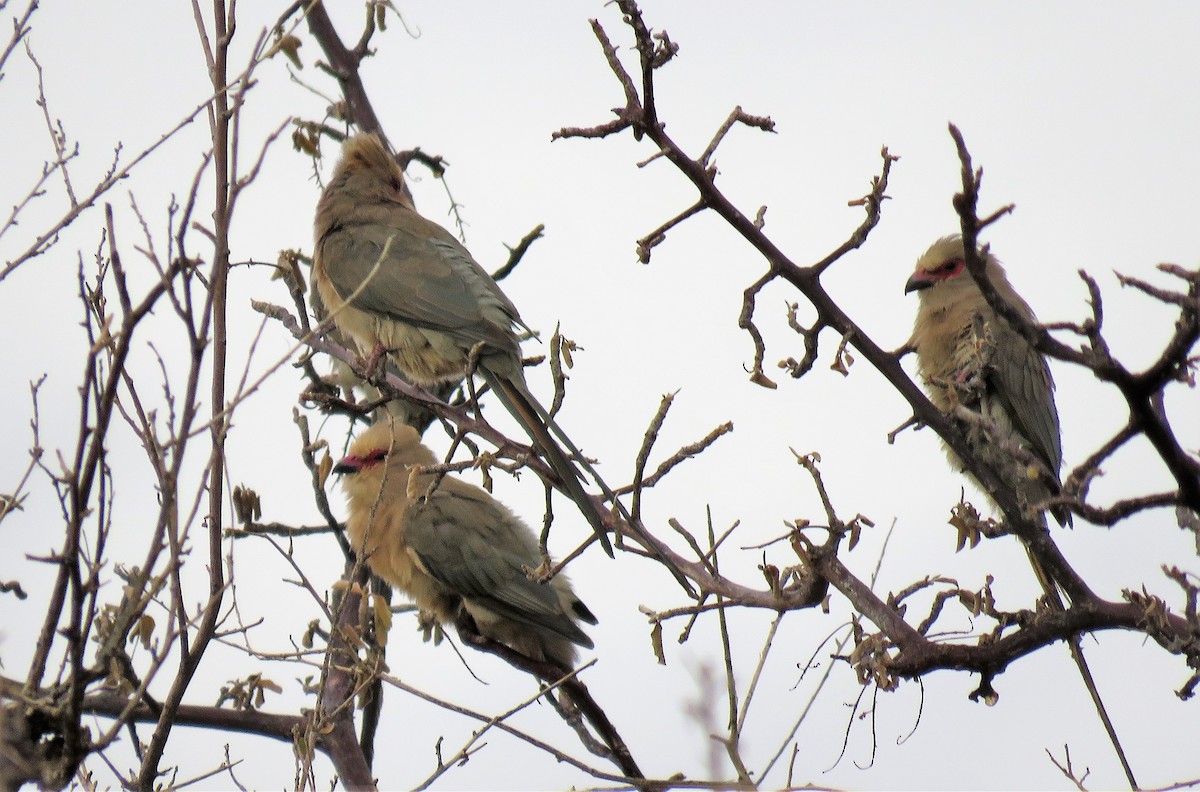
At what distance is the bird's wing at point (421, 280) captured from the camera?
18.5ft

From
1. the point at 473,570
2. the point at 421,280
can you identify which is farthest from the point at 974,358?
the point at 473,570

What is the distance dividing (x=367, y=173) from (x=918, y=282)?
3067mm

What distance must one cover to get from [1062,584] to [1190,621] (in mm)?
297

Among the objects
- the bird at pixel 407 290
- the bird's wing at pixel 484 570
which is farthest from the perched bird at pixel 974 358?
the bird's wing at pixel 484 570

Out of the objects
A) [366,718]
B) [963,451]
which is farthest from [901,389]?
[366,718]

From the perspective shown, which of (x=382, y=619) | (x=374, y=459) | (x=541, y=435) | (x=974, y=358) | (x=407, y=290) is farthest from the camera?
(x=374, y=459)

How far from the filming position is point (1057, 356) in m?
2.43

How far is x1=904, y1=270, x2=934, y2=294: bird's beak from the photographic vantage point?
20.8 ft

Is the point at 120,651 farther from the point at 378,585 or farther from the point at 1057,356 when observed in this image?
the point at 378,585

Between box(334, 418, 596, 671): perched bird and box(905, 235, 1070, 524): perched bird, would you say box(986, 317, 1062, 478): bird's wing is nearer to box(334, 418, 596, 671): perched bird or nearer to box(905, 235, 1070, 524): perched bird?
box(905, 235, 1070, 524): perched bird

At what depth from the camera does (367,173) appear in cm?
702

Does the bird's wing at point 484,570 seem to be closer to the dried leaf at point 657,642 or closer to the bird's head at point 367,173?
the bird's head at point 367,173

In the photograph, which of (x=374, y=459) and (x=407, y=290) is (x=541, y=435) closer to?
(x=407, y=290)

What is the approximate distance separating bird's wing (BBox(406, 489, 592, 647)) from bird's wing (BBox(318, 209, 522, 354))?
1.01 metres
